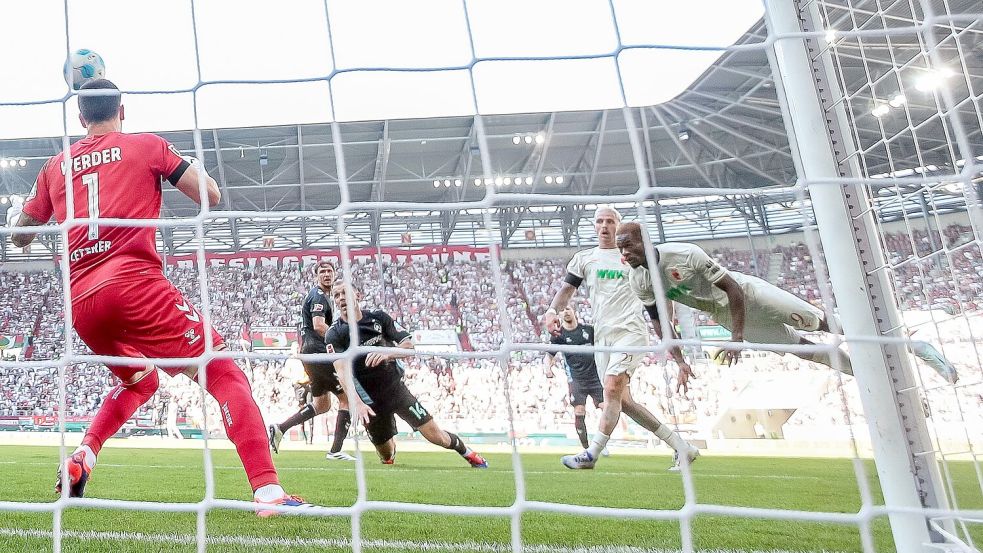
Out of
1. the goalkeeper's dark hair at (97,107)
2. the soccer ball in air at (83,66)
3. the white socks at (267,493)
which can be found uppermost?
the soccer ball in air at (83,66)

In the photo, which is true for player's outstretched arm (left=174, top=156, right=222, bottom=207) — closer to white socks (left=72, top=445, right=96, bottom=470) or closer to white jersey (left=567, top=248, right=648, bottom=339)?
white socks (left=72, top=445, right=96, bottom=470)

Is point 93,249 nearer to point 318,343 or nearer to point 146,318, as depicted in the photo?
point 146,318

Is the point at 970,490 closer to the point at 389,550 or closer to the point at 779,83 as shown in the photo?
the point at 779,83

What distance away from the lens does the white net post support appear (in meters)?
1.34

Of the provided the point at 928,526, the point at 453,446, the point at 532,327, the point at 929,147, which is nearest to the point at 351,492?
the point at 453,446

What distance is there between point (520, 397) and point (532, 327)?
2343 millimetres

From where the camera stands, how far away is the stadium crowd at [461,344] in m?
6.92

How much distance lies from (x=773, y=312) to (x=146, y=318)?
6.70ft

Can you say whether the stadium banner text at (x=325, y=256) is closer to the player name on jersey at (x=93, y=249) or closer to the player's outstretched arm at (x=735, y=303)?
the player's outstretched arm at (x=735, y=303)

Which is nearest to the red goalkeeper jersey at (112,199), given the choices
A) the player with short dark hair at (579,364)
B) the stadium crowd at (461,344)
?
the player with short dark hair at (579,364)

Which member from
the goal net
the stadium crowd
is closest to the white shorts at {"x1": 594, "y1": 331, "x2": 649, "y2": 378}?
the goal net

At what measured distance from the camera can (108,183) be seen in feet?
5.64

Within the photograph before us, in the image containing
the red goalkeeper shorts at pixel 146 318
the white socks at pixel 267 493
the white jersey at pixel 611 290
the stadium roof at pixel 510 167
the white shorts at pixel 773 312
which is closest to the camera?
the white socks at pixel 267 493

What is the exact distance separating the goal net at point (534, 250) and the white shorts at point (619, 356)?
23 cm
